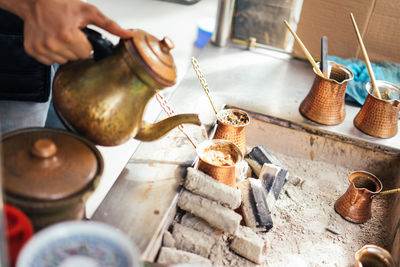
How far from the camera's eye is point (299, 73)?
10.8 feet

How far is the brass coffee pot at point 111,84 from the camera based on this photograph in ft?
4.54

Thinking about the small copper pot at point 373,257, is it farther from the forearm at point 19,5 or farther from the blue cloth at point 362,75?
the forearm at point 19,5

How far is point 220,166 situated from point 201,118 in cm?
76

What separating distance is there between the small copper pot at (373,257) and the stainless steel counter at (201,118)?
912 mm

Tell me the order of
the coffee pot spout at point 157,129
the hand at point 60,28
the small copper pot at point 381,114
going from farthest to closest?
1. the small copper pot at point 381,114
2. the coffee pot spout at point 157,129
3. the hand at point 60,28

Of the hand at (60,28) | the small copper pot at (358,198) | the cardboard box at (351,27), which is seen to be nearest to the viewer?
the hand at (60,28)

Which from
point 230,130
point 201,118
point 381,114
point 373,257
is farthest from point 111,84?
point 381,114

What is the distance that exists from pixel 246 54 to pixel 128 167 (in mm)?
1901

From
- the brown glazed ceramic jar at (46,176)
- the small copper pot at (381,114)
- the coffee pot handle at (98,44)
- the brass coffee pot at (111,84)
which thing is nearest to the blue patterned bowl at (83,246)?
the brown glazed ceramic jar at (46,176)

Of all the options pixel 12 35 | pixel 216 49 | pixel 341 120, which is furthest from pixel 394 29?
pixel 12 35

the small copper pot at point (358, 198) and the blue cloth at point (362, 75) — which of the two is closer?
the small copper pot at point (358, 198)

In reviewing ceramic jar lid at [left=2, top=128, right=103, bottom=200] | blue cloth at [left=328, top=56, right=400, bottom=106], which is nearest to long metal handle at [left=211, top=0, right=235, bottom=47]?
blue cloth at [left=328, top=56, right=400, bottom=106]

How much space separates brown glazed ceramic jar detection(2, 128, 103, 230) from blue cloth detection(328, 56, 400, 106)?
7.27ft

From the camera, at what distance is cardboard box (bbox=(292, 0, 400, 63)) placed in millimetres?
3092
